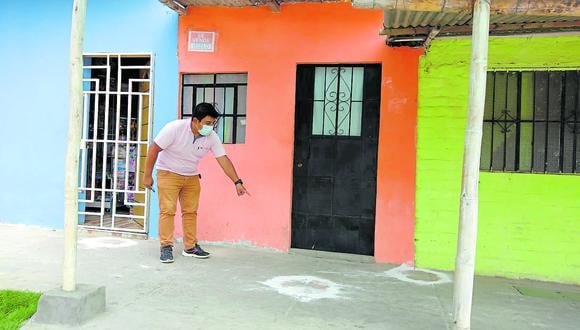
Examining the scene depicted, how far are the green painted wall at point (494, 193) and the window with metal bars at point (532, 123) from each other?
0.13m

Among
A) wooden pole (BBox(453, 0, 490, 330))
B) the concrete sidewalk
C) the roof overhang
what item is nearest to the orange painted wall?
the concrete sidewalk

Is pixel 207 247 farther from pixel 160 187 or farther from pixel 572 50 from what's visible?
pixel 572 50

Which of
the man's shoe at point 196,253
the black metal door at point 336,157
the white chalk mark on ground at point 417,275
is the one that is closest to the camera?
the white chalk mark on ground at point 417,275

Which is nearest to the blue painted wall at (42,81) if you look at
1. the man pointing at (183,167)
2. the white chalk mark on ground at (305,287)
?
the man pointing at (183,167)

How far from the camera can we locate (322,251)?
566cm

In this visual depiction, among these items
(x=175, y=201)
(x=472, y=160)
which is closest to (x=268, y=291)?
(x=175, y=201)

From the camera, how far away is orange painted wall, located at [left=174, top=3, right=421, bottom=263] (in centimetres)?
539

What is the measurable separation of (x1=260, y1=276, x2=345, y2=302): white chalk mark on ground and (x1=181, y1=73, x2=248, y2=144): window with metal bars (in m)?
2.06

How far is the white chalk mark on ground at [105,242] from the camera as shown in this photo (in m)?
5.71

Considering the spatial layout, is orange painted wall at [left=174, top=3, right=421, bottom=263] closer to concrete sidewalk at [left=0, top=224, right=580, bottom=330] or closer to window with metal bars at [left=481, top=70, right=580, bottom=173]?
concrete sidewalk at [left=0, top=224, right=580, bottom=330]

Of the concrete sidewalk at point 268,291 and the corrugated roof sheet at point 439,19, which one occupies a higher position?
the corrugated roof sheet at point 439,19

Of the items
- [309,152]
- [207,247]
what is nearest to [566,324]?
[309,152]

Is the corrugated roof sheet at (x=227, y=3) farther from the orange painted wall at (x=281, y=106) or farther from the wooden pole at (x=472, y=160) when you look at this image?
the wooden pole at (x=472, y=160)

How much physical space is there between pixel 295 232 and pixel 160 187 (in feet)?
5.62
